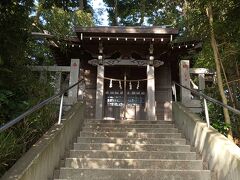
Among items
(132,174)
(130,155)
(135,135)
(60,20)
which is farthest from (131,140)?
(60,20)

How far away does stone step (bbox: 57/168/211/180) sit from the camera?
481 cm

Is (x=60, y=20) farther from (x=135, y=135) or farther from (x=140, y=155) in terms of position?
(x=140, y=155)

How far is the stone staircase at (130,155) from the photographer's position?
485 centimetres

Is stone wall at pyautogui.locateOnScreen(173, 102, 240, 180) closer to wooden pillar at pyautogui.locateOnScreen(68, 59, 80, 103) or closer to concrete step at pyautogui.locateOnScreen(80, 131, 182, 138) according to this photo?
concrete step at pyautogui.locateOnScreen(80, 131, 182, 138)

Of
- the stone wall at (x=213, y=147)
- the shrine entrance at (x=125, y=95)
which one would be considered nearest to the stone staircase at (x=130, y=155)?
the stone wall at (x=213, y=147)

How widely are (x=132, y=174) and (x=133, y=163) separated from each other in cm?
42

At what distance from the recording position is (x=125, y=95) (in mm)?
10992

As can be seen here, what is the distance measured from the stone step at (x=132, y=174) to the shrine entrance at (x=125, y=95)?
20.2 ft

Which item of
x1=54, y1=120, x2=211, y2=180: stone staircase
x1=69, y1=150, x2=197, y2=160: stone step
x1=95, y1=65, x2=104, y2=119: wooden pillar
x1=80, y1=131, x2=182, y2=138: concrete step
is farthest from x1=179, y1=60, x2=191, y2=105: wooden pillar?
x1=69, y1=150, x2=197, y2=160: stone step

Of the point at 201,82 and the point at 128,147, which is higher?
the point at 201,82

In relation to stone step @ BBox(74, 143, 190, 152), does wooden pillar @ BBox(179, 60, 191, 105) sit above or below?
above

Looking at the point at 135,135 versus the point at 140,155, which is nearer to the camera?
the point at 140,155

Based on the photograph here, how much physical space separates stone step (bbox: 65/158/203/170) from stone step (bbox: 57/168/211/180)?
13.2 inches

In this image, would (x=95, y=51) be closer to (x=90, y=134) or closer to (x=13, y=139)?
(x=90, y=134)
